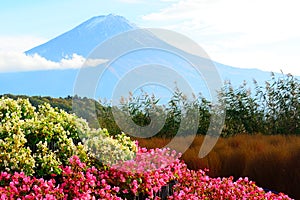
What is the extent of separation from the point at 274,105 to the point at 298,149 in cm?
443

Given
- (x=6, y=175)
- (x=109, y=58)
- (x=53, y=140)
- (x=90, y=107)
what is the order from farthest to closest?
1. (x=90, y=107)
2. (x=109, y=58)
3. (x=53, y=140)
4. (x=6, y=175)

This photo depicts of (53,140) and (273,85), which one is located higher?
(273,85)

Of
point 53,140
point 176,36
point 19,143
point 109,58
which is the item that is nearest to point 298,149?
point 176,36

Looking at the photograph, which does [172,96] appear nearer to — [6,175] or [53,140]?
[53,140]

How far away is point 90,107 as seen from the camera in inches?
301

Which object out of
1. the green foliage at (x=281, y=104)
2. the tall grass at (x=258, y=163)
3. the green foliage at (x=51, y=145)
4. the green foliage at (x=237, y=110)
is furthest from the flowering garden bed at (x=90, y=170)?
the green foliage at (x=281, y=104)

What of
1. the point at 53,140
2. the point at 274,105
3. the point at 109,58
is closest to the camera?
the point at 53,140

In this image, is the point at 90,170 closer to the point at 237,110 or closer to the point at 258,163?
the point at 258,163

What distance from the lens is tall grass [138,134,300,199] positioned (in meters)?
6.32

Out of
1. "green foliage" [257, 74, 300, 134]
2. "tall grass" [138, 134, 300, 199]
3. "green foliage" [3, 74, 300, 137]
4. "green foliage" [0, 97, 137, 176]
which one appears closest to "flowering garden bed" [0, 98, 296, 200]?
"green foliage" [0, 97, 137, 176]

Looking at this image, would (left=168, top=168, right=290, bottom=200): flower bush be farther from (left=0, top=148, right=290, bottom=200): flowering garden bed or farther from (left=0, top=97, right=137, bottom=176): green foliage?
(left=0, top=97, right=137, bottom=176): green foliage

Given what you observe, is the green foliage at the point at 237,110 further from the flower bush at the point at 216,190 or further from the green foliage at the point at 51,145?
the flower bush at the point at 216,190

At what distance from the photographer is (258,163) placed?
6586 mm

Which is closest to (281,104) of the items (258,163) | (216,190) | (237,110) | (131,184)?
(237,110)
